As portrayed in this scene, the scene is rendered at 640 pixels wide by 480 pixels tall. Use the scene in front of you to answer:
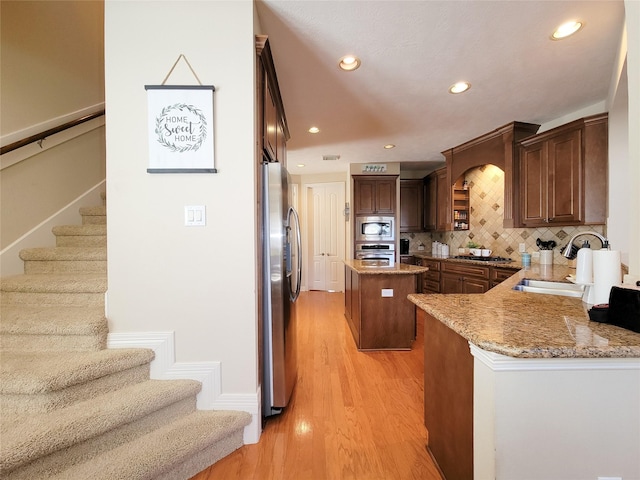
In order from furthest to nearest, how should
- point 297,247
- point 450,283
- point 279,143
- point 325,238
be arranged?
1. point 325,238
2. point 450,283
3. point 279,143
4. point 297,247

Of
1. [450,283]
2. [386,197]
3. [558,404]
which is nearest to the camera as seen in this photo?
[558,404]

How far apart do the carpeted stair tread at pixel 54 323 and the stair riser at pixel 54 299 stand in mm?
143

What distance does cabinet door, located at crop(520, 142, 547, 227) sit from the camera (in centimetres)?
288

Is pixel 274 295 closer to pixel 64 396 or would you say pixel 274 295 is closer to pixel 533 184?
pixel 64 396

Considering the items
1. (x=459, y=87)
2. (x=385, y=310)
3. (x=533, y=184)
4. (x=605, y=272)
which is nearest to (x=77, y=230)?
(x=385, y=310)

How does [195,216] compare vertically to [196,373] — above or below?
above

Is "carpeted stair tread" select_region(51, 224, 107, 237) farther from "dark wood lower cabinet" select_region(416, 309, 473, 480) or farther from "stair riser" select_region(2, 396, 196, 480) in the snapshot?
"dark wood lower cabinet" select_region(416, 309, 473, 480)

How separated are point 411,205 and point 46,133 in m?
5.27

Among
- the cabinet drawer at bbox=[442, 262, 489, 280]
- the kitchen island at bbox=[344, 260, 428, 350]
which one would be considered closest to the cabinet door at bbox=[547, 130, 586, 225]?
the cabinet drawer at bbox=[442, 262, 489, 280]

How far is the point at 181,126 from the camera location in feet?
4.91

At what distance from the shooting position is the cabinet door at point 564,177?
8.44 feet

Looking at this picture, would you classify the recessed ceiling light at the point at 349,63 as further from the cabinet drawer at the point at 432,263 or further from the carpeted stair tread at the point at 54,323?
the cabinet drawer at the point at 432,263

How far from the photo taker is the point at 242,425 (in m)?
1.49

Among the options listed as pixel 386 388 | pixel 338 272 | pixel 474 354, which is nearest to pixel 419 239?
pixel 338 272
